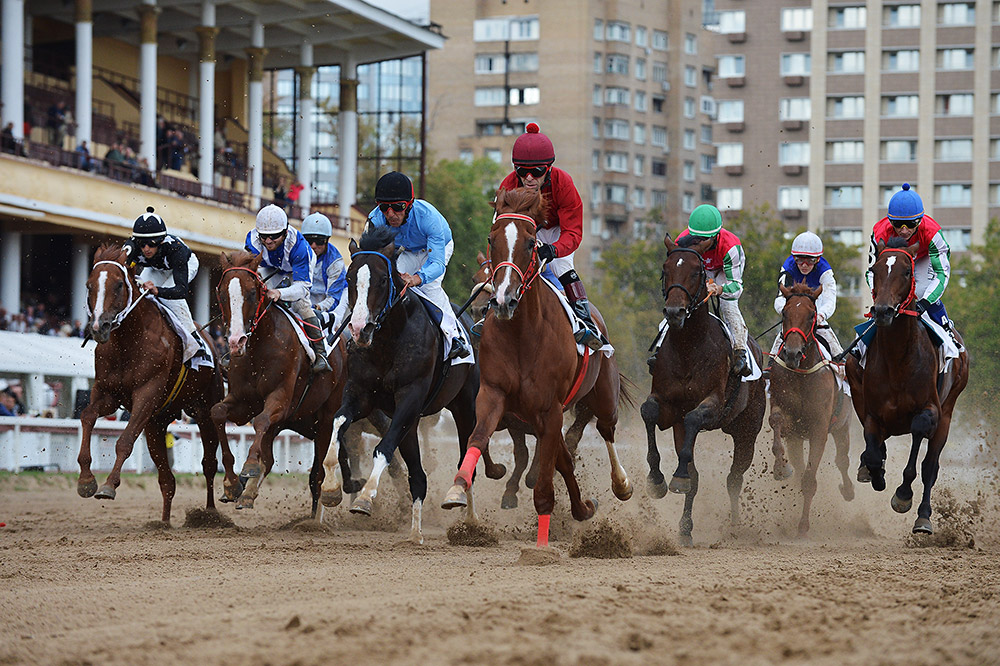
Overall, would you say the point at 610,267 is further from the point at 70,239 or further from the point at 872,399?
the point at 872,399

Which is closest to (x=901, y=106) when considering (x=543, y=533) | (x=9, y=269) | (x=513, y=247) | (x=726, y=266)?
(x=9, y=269)

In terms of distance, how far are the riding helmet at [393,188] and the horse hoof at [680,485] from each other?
318cm

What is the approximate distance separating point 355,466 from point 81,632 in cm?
767

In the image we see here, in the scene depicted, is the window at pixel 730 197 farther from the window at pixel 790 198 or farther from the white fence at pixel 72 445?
the white fence at pixel 72 445

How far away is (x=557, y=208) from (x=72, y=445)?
1193 cm

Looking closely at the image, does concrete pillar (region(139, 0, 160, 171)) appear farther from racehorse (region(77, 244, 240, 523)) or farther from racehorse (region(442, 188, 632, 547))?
racehorse (region(442, 188, 632, 547))

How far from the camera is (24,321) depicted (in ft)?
86.2

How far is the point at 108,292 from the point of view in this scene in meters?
11.8

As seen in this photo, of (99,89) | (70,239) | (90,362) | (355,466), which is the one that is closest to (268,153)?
(99,89)

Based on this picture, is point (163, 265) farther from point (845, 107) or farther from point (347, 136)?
point (845, 107)

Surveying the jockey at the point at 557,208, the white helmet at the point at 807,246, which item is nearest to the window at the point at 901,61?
the white helmet at the point at 807,246

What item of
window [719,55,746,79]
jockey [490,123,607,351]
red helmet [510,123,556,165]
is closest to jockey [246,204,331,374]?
jockey [490,123,607,351]

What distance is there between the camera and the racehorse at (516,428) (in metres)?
10.8

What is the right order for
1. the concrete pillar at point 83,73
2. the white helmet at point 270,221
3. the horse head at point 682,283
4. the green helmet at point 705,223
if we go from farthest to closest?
the concrete pillar at point 83,73 < the white helmet at point 270,221 < the green helmet at point 705,223 < the horse head at point 682,283
